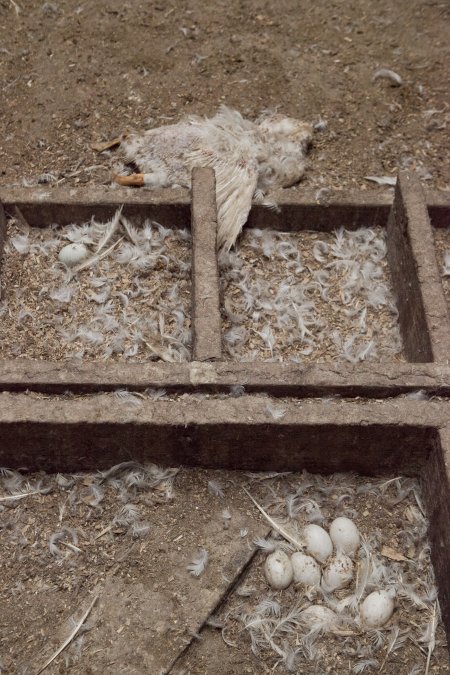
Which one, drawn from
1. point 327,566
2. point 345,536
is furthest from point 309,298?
point 327,566

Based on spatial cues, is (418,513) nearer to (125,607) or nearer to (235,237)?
(125,607)

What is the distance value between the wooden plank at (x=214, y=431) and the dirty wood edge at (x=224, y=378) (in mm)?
49

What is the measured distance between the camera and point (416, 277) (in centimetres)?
→ 339

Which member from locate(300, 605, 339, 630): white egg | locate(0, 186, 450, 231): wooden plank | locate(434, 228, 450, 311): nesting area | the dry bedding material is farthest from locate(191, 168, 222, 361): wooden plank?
locate(434, 228, 450, 311): nesting area

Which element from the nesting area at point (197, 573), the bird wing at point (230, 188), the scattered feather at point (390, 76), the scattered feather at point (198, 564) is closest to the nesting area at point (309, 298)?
the bird wing at point (230, 188)

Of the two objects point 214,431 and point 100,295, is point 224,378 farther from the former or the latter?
point 100,295

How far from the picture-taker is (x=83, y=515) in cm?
302

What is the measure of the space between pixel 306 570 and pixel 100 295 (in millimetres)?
1585

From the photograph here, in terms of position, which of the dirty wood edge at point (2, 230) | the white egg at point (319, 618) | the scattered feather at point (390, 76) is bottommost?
the white egg at point (319, 618)

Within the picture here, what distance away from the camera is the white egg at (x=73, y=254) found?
3723 millimetres

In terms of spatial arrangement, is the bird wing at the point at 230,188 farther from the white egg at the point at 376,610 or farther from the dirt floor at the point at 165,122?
the white egg at the point at 376,610

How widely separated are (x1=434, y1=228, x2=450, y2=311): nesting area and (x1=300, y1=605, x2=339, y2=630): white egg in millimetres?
1634

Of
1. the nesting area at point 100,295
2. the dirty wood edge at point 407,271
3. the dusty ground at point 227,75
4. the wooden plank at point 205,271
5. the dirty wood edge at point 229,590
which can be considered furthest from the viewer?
the dusty ground at point 227,75

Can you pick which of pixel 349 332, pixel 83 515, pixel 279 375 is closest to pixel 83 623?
pixel 83 515
